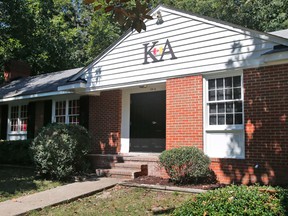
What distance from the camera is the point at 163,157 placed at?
882 centimetres

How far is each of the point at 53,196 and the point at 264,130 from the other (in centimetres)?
563

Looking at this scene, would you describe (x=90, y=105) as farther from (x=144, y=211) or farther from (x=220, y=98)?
(x=144, y=211)

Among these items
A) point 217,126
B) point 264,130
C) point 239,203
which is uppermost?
point 217,126

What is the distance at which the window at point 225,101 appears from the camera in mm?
9086

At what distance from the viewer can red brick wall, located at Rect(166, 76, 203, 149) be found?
9555 mm

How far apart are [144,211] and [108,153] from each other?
225 inches

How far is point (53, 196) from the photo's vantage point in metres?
8.13

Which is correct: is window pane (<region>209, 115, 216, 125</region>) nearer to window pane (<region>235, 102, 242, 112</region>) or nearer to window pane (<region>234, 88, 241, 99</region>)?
window pane (<region>235, 102, 242, 112</region>)

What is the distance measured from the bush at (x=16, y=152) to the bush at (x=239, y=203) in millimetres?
9793

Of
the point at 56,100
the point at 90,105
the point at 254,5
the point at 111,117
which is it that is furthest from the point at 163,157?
the point at 254,5

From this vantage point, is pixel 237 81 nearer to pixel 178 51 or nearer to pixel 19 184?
pixel 178 51

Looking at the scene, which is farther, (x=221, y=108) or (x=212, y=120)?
(x=212, y=120)

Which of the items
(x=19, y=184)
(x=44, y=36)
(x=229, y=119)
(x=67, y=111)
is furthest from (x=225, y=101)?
(x=44, y=36)

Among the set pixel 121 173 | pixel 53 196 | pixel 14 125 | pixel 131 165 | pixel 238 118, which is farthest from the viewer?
pixel 14 125
